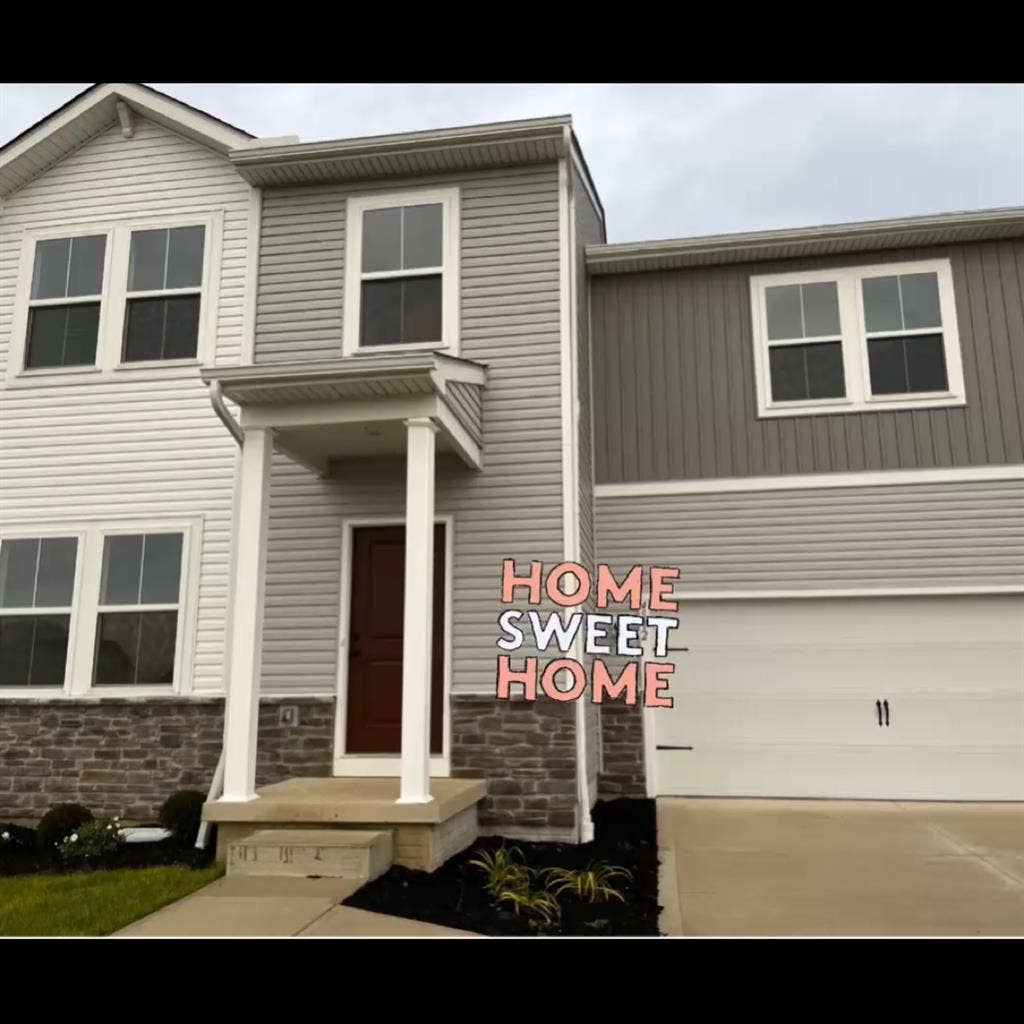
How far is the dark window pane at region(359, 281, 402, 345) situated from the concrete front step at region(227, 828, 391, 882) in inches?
165

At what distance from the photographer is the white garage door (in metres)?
7.94

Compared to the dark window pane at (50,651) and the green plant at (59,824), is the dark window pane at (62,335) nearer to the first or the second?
the dark window pane at (50,651)

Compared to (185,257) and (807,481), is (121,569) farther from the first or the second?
(807,481)

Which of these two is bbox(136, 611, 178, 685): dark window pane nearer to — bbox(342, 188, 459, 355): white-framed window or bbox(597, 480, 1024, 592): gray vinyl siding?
bbox(342, 188, 459, 355): white-framed window

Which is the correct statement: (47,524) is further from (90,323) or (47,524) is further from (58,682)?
(90,323)

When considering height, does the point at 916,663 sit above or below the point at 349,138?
below

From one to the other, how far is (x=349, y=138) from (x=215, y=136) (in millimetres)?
1523

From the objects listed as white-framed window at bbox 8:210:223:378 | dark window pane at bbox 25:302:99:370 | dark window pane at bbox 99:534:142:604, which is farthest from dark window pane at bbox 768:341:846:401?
dark window pane at bbox 25:302:99:370

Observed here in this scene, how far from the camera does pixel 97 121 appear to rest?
Answer: 29.0 ft

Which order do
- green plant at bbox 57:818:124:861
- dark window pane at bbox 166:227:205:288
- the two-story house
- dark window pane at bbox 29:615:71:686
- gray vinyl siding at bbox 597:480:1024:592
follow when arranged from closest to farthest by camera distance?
green plant at bbox 57:818:124:861 < the two-story house < dark window pane at bbox 29:615:71:686 < gray vinyl siding at bbox 597:480:1024:592 < dark window pane at bbox 166:227:205:288

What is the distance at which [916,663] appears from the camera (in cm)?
813

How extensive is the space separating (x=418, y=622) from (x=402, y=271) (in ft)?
11.7

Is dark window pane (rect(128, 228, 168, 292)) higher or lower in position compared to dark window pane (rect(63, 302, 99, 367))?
higher
